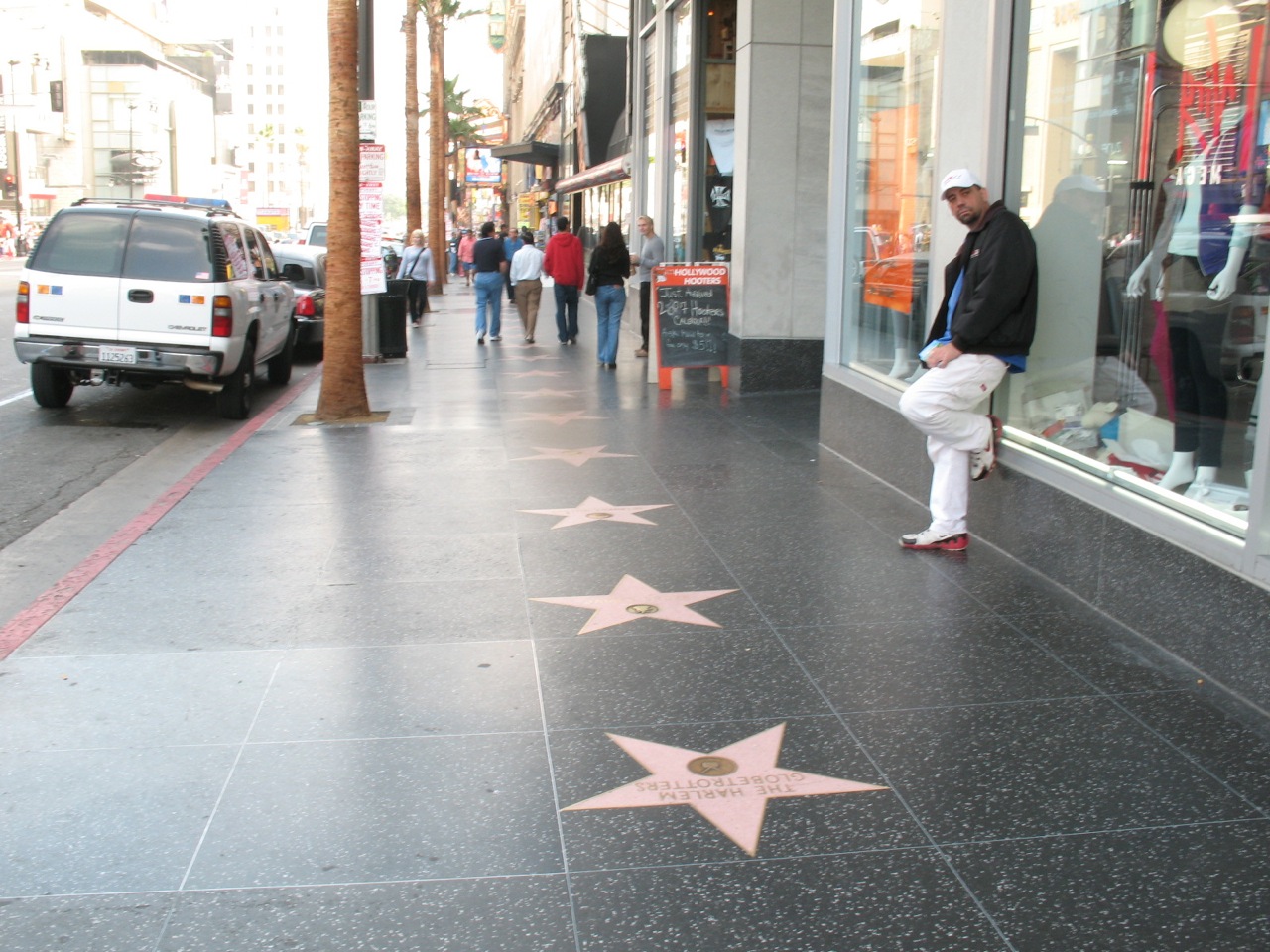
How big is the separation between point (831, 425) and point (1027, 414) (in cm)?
298

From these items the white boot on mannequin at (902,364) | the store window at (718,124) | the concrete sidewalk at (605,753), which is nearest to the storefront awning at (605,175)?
the store window at (718,124)

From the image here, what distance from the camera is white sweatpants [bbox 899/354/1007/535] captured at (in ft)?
20.9

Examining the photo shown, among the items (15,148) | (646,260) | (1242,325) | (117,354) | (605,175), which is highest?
(15,148)

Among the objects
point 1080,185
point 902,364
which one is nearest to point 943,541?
point 1080,185

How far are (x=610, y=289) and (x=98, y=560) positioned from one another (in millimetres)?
9885

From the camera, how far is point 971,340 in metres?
6.29

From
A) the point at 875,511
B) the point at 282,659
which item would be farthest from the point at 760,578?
the point at 282,659

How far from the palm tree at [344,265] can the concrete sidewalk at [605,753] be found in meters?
4.19

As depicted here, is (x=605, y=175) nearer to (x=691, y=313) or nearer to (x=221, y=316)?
(x=691, y=313)

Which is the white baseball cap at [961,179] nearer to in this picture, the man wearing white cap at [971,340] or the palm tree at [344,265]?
the man wearing white cap at [971,340]

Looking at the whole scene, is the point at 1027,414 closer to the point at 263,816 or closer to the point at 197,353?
the point at 263,816

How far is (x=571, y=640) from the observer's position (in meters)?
5.42

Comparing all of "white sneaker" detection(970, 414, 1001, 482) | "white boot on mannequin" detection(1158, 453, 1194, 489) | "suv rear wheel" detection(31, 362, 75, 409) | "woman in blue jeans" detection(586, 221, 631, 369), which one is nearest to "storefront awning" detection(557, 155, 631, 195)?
"woman in blue jeans" detection(586, 221, 631, 369)

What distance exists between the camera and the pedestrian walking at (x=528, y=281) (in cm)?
1891
